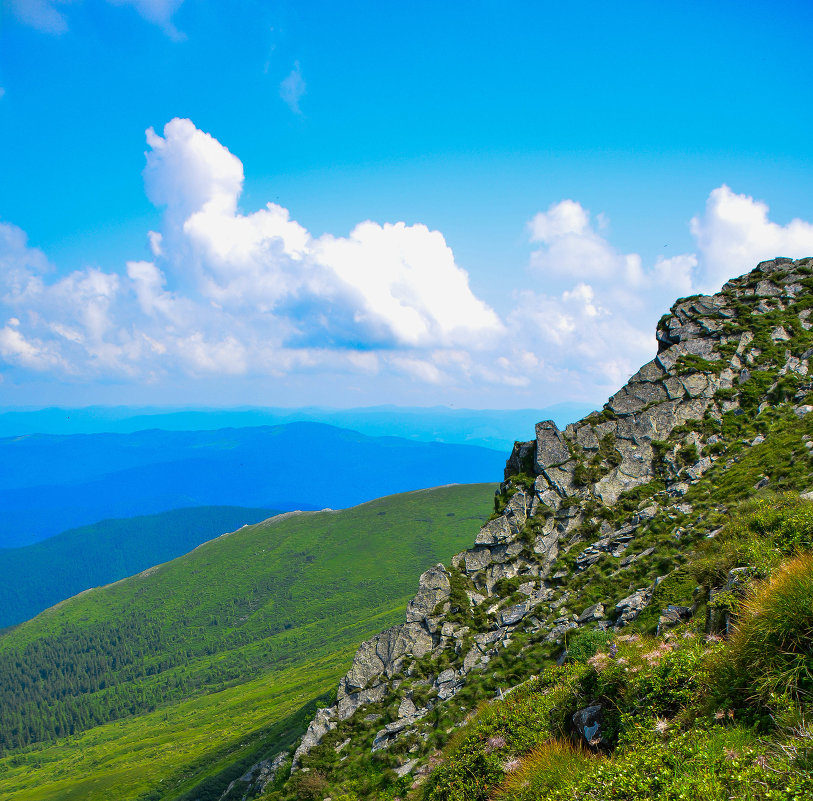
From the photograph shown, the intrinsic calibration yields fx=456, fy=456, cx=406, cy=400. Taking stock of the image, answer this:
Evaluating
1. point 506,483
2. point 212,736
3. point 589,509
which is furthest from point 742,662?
point 212,736

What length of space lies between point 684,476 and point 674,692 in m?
22.9

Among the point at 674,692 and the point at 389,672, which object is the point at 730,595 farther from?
the point at 389,672

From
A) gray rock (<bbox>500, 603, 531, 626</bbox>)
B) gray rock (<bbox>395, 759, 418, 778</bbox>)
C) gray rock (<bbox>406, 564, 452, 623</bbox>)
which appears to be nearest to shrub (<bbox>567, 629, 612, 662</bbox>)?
gray rock (<bbox>395, 759, 418, 778</bbox>)

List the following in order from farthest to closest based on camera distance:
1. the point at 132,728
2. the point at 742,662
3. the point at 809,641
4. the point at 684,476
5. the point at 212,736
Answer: the point at 132,728 → the point at 212,736 → the point at 684,476 → the point at 742,662 → the point at 809,641

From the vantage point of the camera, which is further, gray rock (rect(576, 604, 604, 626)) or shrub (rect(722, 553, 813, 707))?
gray rock (rect(576, 604, 604, 626))

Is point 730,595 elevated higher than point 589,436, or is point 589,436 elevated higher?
point 589,436

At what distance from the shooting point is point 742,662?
8.45m

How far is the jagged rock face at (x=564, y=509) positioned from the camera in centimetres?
2617

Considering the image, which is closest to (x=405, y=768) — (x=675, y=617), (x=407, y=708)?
(x=407, y=708)

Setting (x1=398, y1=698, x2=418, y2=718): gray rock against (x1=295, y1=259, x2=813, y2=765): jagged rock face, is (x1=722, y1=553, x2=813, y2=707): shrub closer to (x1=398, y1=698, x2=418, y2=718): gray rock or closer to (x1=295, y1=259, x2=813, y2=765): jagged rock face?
(x1=295, y1=259, x2=813, y2=765): jagged rock face

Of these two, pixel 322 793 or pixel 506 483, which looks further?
pixel 506 483

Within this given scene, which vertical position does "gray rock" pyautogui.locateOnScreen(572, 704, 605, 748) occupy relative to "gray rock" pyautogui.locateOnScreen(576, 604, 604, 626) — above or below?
above

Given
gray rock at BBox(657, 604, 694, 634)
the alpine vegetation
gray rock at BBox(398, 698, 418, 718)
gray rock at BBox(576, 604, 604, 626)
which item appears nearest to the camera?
the alpine vegetation

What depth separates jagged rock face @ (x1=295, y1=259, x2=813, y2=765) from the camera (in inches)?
1030
